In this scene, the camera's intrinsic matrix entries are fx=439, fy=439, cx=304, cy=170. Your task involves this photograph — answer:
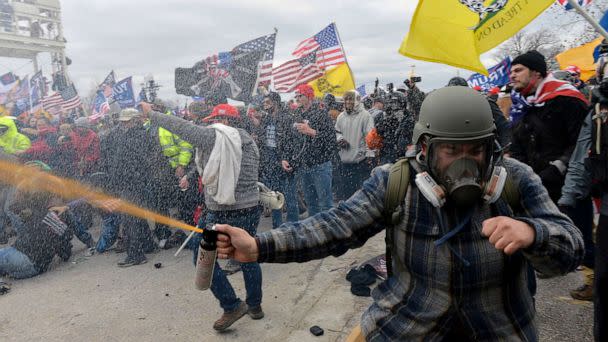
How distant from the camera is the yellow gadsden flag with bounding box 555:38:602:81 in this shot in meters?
10.2

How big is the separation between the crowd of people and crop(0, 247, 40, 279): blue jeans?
16 mm

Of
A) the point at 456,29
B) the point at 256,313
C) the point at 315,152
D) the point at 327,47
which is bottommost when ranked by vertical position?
the point at 256,313

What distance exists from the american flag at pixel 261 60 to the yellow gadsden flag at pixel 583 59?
23.1 ft

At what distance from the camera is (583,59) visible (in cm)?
1035

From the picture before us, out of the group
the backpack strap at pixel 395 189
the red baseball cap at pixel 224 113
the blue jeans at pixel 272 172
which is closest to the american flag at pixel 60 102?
the blue jeans at pixel 272 172

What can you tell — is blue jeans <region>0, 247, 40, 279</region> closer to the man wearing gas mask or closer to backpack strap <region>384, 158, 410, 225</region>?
the man wearing gas mask

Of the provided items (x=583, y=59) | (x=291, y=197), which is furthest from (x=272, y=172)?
→ (x=583, y=59)

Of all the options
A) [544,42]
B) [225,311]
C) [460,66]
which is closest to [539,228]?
[460,66]

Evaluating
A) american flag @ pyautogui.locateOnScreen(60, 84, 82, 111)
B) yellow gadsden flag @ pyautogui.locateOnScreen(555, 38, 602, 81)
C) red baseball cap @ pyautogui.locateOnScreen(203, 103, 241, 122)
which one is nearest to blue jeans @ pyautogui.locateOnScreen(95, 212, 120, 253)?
red baseball cap @ pyautogui.locateOnScreen(203, 103, 241, 122)

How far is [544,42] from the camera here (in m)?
27.0

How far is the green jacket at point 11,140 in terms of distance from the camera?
7932 mm

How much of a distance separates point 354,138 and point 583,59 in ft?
22.6

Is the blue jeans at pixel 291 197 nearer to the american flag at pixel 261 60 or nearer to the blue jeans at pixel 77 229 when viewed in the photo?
the american flag at pixel 261 60

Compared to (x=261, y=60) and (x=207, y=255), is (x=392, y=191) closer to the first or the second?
(x=207, y=255)
